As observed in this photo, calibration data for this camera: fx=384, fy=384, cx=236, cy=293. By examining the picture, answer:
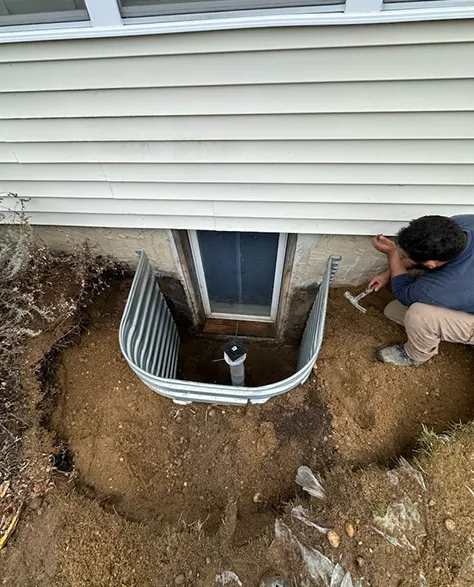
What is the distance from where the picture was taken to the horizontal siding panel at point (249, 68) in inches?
66.0

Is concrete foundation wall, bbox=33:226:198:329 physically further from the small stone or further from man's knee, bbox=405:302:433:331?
the small stone

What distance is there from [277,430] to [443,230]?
1656 mm

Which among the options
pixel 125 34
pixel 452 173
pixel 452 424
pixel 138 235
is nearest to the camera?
pixel 125 34

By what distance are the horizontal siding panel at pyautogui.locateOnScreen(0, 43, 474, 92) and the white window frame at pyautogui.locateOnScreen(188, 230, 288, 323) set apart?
1241 millimetres

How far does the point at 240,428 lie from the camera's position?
107 inches

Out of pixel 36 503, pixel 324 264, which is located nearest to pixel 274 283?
pixel 324 264

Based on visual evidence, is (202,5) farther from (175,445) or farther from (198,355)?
(198,355)

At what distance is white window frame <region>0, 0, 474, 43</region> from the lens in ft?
4.99

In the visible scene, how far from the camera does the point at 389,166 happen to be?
2.11 m

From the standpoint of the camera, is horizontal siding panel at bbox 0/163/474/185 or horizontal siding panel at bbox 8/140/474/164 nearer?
horizontal siding panel at bbox 8/140/474/164

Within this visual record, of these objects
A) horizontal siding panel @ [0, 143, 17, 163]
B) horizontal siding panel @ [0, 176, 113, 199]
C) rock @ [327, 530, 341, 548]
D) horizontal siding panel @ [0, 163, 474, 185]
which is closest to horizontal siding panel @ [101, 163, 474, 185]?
horizontal siding panel @ [0, 163, 474, 185]

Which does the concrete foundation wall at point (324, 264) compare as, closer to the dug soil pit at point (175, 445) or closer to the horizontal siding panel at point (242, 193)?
the horizontal siding panel at point (242, 193)

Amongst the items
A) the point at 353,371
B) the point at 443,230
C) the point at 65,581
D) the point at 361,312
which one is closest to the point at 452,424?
the point at 353,371

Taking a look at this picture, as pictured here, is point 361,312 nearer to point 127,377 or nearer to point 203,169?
point 203,169
